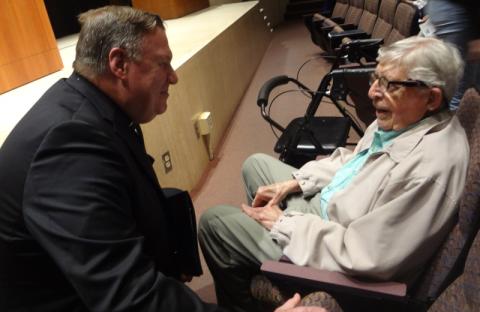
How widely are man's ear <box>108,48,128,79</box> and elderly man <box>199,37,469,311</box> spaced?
0.65 m

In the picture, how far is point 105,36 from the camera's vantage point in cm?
93

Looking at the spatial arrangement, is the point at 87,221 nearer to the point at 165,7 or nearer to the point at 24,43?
the point at 24,43

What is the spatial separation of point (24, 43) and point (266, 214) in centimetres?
202

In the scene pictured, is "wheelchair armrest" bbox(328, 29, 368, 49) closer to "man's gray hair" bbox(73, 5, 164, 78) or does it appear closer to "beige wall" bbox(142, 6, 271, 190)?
"beige wall" bbox(142, 6, 271, 190)

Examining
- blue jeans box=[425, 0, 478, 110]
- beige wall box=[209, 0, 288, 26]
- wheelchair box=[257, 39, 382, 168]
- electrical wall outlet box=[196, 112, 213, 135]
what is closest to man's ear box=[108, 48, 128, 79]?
wheelchair box=[257, 39, 382, 168]

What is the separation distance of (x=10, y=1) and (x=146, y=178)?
2.06 metres

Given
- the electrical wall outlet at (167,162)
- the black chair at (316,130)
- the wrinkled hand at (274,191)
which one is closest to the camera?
the wrinkled hand at (274,191)

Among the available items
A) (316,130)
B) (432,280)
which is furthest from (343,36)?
(432,280)

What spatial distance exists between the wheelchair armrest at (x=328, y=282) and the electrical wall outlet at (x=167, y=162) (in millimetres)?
1178

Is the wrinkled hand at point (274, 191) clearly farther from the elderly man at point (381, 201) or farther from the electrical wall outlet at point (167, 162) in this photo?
the electrical wall outlet at point (167, 162)

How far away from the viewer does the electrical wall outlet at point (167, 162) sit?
2202mm

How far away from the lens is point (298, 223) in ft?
4.18

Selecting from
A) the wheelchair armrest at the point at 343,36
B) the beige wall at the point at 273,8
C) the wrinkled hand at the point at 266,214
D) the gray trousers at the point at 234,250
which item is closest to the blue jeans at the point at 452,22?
the wrinkled hand at the point at 266,214

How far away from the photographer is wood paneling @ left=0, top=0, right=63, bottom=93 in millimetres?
2389
